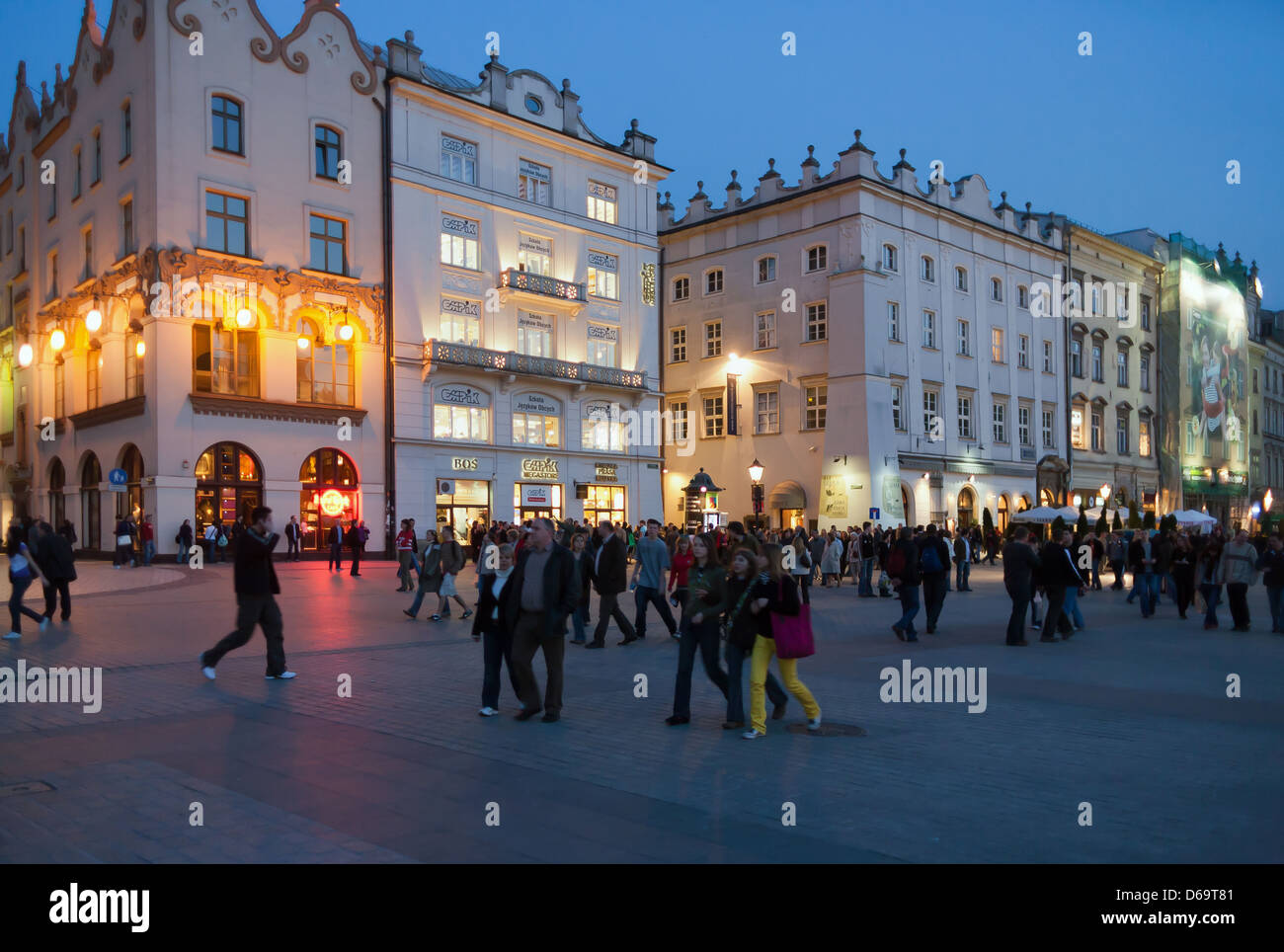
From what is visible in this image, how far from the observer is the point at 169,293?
3450 centimetres

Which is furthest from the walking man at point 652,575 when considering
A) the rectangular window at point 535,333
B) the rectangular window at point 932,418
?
the rectangular window at point 932,418

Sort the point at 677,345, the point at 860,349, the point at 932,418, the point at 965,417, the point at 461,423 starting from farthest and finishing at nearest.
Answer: the point at 677,345 < the point at 965,417 < the point at 932,418 < the point at 860,349 < the point at 461,423

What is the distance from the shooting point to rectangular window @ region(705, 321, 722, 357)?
53312 millimetres

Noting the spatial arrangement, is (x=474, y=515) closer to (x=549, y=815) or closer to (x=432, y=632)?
(x=432, y=632)

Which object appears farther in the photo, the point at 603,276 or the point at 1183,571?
the point at 603,276

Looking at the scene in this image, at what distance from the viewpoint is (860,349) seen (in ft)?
154

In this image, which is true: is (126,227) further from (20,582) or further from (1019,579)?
(1019,579)

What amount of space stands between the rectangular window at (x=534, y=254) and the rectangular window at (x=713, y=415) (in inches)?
466

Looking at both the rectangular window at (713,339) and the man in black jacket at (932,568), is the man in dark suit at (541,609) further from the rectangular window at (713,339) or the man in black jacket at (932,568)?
the rectangular window at (713,339)

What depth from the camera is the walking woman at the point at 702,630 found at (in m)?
9.19

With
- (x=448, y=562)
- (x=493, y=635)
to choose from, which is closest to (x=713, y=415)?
(x=448, y=562)

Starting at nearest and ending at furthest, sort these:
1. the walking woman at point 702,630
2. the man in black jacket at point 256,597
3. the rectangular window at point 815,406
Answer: the walking woman at point 702,630 < the man in black jacket at point 256,597 < the rectangular window at point 815,406

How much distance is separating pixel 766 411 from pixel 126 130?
94.7ft
